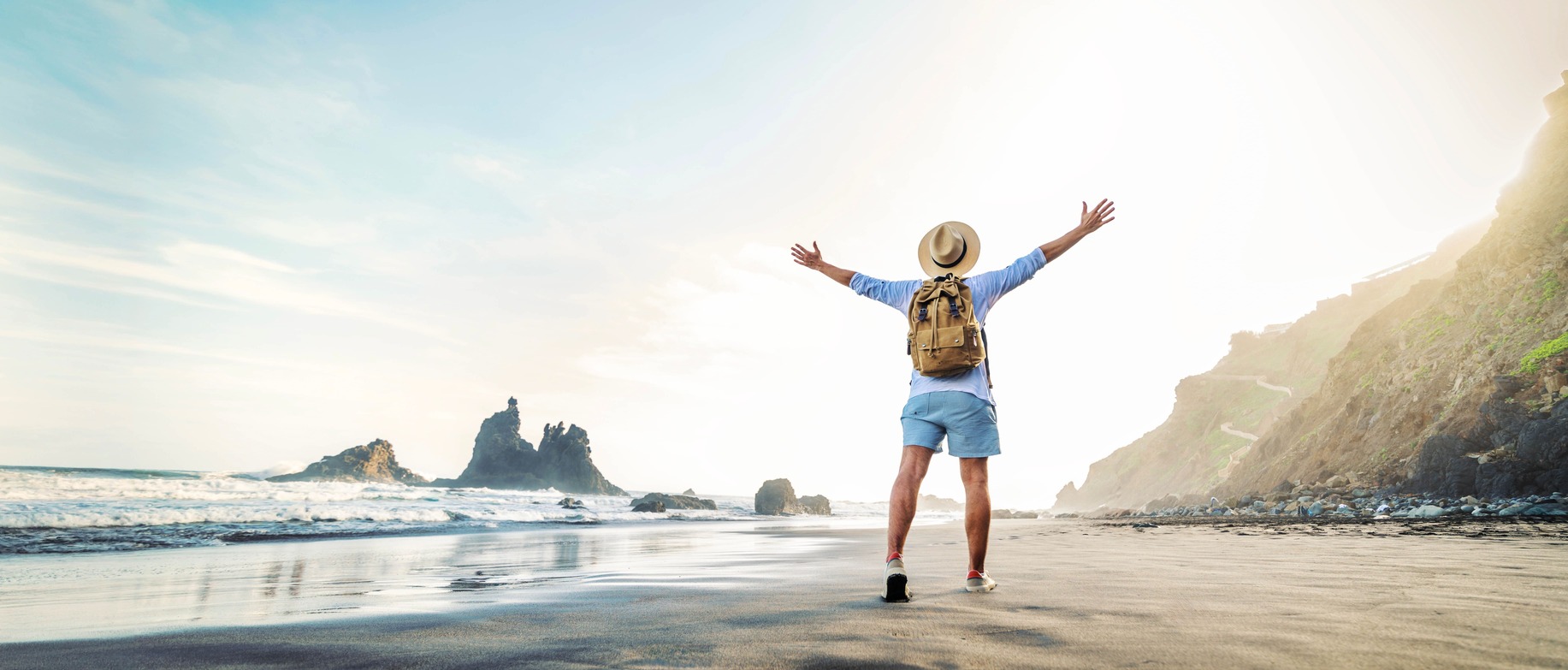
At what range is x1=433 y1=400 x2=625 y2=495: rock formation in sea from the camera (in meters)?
66.1

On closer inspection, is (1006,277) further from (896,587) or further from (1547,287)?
(1547,287)

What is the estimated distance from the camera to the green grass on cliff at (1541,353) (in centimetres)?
1248

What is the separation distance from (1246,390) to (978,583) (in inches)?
2280

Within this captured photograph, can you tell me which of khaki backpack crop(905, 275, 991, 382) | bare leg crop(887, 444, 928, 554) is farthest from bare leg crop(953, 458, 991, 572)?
khaki backpack crop(905, 275, 991, 382)

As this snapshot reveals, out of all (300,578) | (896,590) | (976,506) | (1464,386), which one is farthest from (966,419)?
(1464,386)

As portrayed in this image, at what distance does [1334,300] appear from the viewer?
Answer: 5181cm

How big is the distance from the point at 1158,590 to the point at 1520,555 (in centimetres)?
326

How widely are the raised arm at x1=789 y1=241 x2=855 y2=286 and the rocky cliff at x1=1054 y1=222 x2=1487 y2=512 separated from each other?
41675mm

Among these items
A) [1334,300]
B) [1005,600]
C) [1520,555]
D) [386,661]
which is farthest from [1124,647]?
[1334,300]

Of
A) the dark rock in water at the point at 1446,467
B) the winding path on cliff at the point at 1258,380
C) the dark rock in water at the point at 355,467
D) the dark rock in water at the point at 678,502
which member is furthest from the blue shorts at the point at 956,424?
the dark rock in water at the point at 355,467

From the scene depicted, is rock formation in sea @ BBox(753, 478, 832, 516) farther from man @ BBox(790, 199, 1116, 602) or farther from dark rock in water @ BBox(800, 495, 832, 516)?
man @ BBox(790, 199, 1116, 602)

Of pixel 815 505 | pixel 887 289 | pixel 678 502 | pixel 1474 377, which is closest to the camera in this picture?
pixel 887 289

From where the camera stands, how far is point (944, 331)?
3.88 metres

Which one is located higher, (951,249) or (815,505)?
(951,249)
